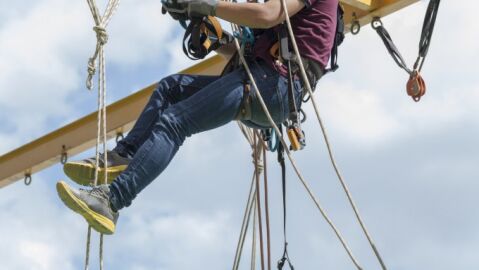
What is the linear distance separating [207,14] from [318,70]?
0.66 m

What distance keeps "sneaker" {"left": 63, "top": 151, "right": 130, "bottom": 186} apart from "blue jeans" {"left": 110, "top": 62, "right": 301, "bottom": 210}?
0.06 metres

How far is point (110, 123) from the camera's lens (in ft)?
30.5

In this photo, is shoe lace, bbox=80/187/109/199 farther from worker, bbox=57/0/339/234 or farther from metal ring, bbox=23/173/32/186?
metal ring, bbox=23/173/32/186

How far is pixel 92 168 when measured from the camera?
6.42m

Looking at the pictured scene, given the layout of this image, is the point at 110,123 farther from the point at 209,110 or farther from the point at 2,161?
the point at 209,110

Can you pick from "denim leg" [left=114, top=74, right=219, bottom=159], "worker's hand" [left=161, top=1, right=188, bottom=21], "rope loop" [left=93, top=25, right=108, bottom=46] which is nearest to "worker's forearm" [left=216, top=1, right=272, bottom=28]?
"worker's hand" [left=161, top=1, right=188, bottom=21]

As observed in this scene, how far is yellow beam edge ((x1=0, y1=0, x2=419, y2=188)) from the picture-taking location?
8772 mm

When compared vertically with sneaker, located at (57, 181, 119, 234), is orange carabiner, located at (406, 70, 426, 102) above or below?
above

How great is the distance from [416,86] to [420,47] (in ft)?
0.77

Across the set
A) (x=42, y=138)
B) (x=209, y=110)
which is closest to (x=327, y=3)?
(x=209, y=110)

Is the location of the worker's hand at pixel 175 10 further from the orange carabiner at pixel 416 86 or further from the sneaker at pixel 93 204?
the orange carabiner at pixel 416 86

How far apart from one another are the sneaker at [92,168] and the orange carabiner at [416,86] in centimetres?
212

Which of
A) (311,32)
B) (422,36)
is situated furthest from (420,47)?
(311,32)

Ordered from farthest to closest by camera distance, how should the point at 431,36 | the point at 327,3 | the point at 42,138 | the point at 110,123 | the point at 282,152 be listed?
1. the point at 42,138
2. the point at 110,123
3. the point at 431,36
4. the point at 282,152
5. the point at 327,3
